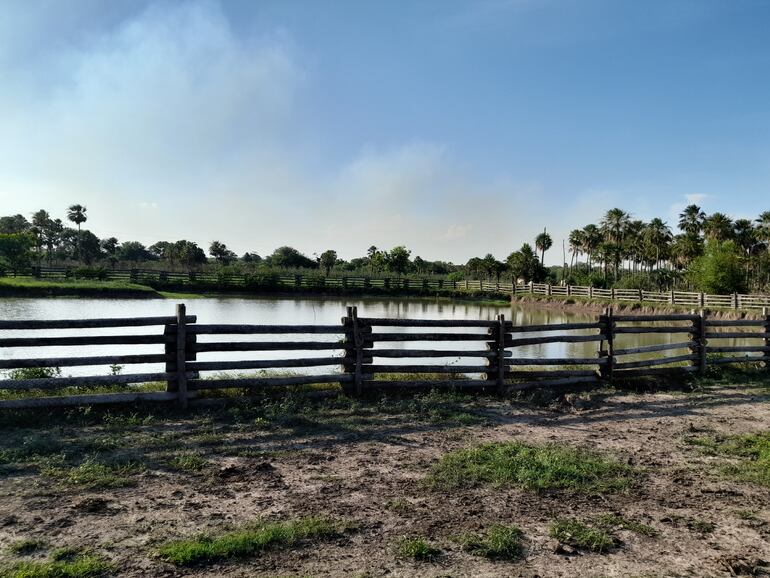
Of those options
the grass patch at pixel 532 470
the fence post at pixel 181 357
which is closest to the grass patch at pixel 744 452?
the grass patch at pixel 532 470

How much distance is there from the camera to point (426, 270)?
349 feet

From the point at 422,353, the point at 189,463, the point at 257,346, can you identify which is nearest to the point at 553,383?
the point at 422,353

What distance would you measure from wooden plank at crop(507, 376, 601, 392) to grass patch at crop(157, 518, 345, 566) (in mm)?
6529

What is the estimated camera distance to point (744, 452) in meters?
6.89

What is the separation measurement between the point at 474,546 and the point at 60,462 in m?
4.45

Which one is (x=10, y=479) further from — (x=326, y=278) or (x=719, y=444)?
(x=326, y=278)

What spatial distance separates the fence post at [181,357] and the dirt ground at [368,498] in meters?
0.49

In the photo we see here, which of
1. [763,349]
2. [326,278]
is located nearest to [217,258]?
[326,278]

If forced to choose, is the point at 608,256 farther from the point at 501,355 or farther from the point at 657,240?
the point at 501,355

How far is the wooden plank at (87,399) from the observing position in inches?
291

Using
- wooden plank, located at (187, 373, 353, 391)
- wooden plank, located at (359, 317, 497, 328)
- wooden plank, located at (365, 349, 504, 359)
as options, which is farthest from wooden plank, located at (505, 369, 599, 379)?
wooden plank, located at (187, 373, 353, 391)

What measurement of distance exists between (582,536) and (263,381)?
5.74 metres

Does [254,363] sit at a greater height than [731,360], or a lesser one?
greater

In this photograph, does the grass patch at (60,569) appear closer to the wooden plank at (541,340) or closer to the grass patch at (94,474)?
the grass patch at (94,474)
